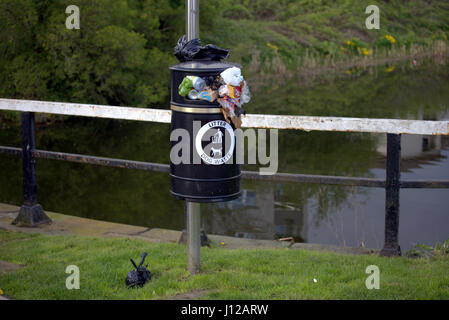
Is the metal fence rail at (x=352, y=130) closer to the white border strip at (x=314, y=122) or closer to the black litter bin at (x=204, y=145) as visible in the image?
the white border strip at (x=314, y=122)

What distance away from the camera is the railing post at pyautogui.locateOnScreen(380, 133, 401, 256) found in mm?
6094

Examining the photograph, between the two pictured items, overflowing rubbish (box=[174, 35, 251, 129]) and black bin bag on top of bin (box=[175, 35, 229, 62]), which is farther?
black bin bag on top of bin (box=[175, 35, 229, 62])

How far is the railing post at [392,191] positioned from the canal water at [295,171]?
915 millimetres

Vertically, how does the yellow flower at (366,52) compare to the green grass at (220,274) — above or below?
above

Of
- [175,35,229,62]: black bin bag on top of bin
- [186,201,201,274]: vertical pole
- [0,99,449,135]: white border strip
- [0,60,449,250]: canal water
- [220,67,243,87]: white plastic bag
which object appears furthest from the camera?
[0,60,449,250]: canal water

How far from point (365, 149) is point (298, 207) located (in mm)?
6832

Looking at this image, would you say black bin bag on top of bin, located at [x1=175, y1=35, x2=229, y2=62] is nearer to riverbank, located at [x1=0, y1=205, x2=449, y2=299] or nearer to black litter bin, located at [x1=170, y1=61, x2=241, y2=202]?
black litter bin, located at [x1=170, y1=61, x2=241, y2=202]

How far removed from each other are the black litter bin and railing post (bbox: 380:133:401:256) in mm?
1616

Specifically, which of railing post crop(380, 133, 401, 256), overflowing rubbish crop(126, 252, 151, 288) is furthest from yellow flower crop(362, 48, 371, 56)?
overflowing rubbish crop(126, 252, 151, 288)

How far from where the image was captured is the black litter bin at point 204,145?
16.7ft

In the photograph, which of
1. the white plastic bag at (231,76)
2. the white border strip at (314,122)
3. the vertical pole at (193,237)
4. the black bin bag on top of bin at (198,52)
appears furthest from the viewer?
the white border strip at (314,122)

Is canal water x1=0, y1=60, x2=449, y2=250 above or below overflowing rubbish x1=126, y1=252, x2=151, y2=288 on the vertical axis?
below

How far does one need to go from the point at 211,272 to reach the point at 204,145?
1.12 m

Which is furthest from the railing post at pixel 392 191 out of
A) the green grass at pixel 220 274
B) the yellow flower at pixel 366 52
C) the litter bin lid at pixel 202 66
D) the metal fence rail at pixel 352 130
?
the yellow flower at pixel 366 52
